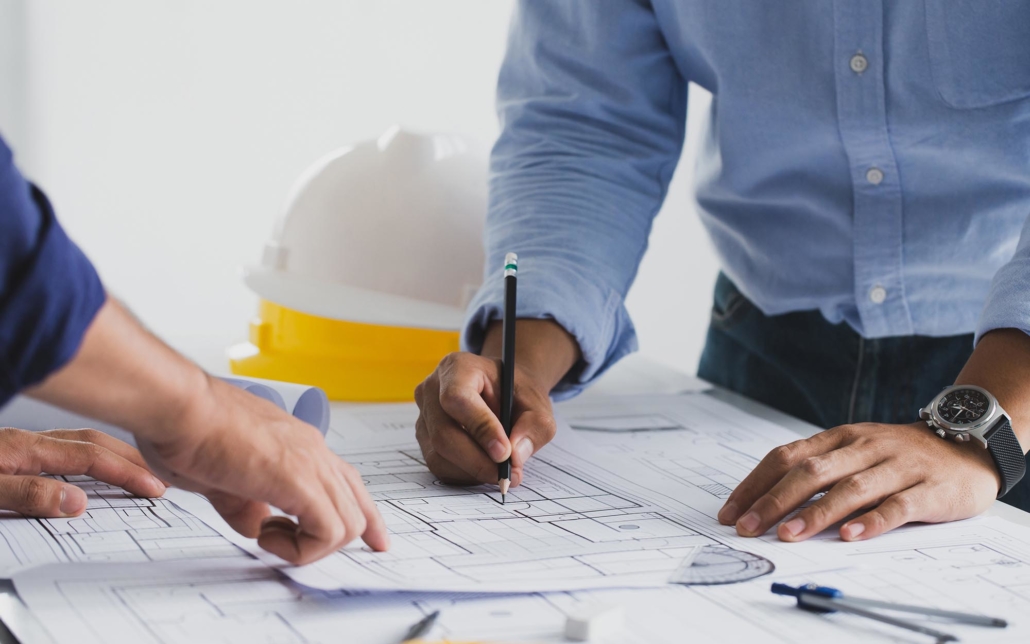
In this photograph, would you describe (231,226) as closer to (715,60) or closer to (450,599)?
(715,60)

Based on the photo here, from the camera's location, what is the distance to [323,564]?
0.69 m

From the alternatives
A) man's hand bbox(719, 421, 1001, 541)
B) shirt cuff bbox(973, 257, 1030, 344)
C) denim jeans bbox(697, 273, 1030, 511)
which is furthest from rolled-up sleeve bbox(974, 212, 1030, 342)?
denim jeans bbox(697, 273, 1030, 511)

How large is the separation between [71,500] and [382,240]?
0.54 metres

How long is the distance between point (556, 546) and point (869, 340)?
61cm

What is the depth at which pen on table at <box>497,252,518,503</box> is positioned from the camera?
0.87m

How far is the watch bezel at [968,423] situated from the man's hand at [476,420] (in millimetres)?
338

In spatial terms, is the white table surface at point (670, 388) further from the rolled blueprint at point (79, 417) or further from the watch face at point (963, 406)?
the rolled blueprint at point (79, 417)

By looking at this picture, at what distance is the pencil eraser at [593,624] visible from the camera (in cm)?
59

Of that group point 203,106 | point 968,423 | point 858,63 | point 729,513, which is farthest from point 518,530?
point 203,106

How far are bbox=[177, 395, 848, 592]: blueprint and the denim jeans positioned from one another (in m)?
0.14

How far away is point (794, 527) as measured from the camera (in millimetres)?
783

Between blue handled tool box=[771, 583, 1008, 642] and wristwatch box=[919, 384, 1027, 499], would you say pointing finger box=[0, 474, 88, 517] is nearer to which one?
blue handled tool box=[771, 583, 1008, 642]

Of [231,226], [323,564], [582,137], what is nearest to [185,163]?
[231,226]

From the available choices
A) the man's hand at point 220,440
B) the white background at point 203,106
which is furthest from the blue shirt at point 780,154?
the white background at point 203,106
